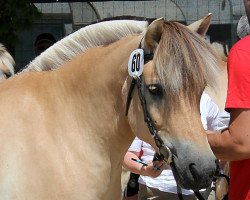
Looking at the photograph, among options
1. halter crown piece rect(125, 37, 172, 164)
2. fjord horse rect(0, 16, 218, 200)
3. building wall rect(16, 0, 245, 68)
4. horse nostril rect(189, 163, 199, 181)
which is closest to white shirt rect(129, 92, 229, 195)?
fjord horse rect(0, 16, 218, 200)

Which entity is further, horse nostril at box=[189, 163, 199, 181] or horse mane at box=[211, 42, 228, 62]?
horse mane at box=[211, 42, 228, 62]

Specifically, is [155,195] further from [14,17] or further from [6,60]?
[14,17]

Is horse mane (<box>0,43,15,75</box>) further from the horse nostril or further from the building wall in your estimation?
the horse nostril

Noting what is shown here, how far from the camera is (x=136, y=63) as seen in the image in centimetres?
246

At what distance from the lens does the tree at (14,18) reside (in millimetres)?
7742

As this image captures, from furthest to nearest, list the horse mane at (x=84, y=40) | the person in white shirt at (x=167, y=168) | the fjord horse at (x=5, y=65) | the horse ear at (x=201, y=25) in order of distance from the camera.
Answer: the fjord horse at (x=5, y=65) < the person in white shirt at (x=167, y=168) < the horse mane at (x=84, y=40) < the horse ear at (x=201, y=25)

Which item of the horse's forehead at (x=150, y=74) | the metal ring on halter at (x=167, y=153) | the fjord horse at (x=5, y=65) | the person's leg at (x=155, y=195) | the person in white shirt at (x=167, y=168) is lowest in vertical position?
the person's leg at (x=155, y=195)

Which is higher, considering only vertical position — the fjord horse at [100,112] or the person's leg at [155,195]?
the fjord horse at [100,112]

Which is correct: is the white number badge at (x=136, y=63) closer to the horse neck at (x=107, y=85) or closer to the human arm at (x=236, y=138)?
the horse neck at (x=107, y=85)

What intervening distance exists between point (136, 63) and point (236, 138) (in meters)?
0.56

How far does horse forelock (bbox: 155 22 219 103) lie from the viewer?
7.80 feet

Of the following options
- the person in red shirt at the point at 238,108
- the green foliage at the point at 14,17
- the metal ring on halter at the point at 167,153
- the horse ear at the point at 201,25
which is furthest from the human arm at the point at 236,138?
the green foliage at the point at 14,17

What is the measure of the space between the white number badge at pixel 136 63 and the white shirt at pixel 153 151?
4.67 ft

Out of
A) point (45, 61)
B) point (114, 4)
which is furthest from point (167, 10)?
point (45, 61)
